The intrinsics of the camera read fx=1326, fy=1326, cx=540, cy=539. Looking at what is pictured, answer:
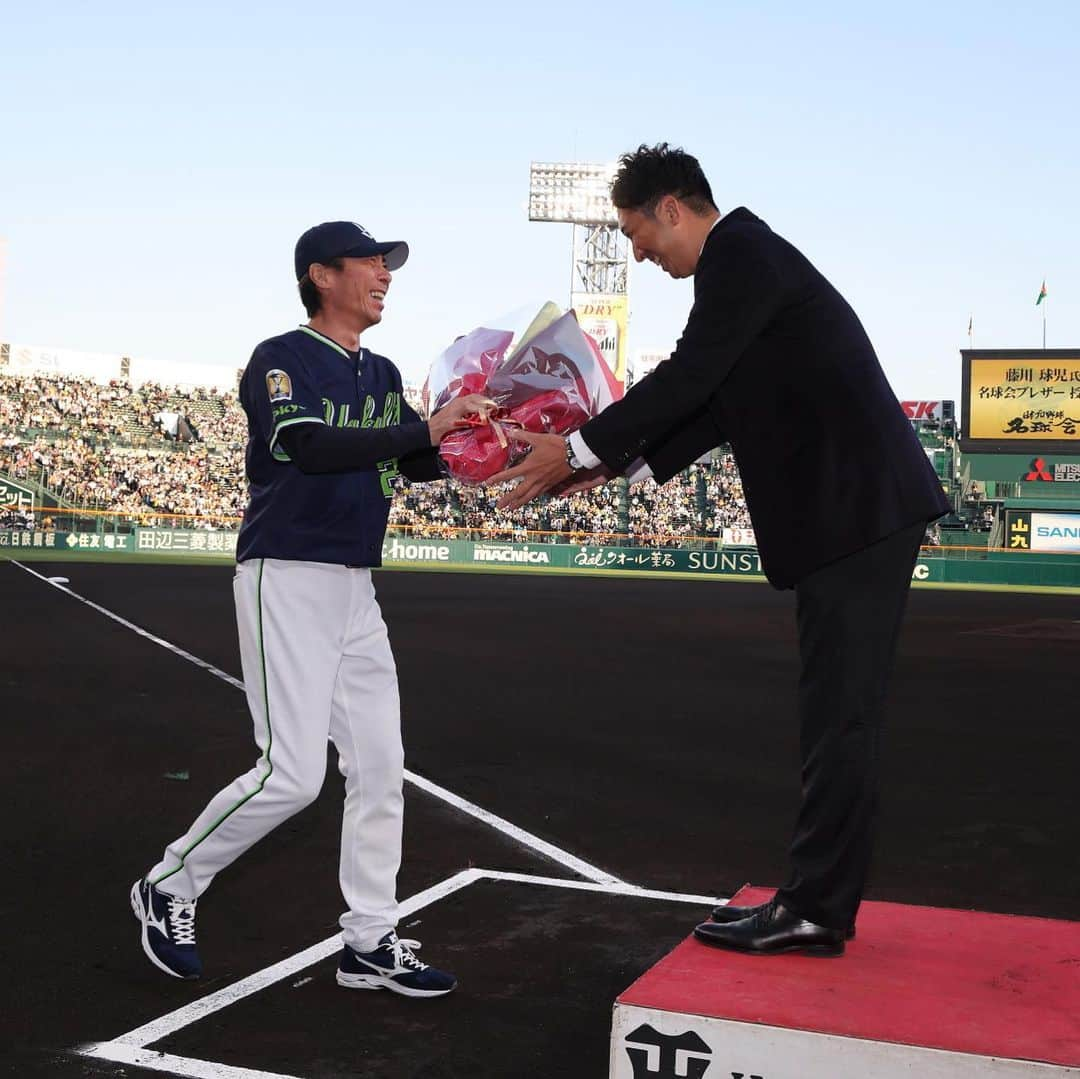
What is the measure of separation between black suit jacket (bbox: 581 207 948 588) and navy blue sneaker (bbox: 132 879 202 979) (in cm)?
204

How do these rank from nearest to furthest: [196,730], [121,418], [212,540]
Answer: [196,730]
[212,540]
[121,418]

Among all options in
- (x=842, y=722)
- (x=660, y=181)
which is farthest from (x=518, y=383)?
(x=842, y=722)

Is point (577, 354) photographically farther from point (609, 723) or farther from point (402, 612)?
point (402, 612)

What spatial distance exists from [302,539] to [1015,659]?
14.2 m

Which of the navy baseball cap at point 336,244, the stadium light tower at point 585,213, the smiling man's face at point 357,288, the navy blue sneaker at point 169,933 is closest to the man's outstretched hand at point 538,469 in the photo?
the smiling man's face at point 357,288

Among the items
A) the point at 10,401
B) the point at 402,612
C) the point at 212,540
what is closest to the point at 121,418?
the point at 10,401

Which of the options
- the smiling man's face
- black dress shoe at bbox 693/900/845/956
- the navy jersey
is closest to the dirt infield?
black dress shoe at bbox 693/900/845/956

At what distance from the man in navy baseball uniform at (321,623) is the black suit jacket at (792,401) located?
82 cm

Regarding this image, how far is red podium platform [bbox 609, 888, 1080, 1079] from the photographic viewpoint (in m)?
2.71

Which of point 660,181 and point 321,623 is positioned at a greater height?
point 660,181

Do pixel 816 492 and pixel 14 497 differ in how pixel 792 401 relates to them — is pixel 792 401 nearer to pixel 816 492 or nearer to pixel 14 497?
pixel 816 492

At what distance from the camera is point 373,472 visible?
419cm

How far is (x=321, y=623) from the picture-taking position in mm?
3992

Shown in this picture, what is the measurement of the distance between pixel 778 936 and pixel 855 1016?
0.58 meters
